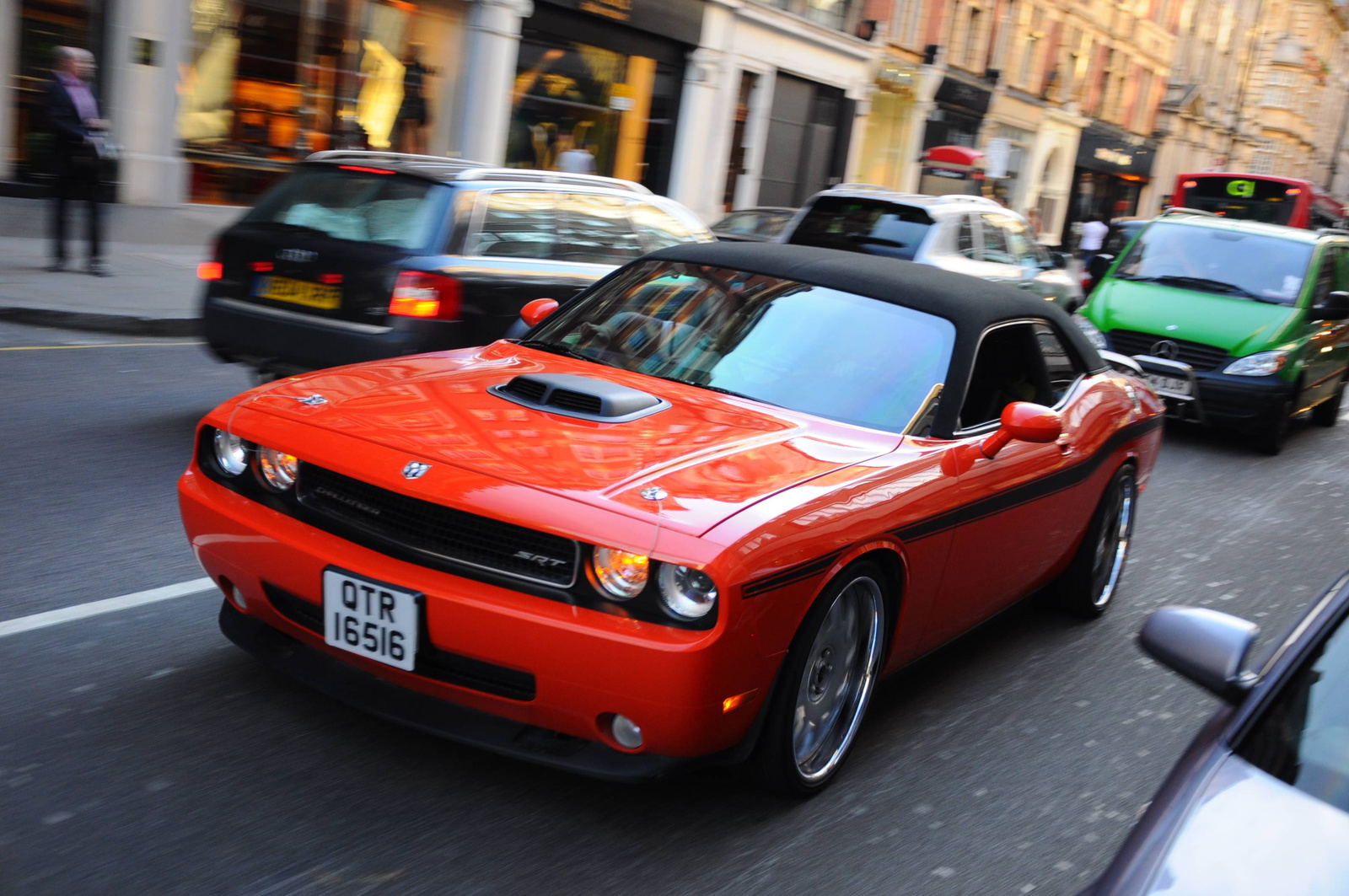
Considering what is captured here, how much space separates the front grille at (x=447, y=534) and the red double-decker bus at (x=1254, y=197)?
27.0 m

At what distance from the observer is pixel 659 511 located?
3137mm

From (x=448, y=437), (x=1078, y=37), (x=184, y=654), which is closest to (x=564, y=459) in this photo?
(x=448, y=437)

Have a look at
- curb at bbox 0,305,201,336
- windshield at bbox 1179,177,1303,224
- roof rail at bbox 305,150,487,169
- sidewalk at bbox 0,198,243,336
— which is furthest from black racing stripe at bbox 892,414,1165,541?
windshield at bbox 1179,177,1303,224

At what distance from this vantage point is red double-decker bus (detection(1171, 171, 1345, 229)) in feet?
88.3

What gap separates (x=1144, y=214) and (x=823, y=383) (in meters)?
57.5

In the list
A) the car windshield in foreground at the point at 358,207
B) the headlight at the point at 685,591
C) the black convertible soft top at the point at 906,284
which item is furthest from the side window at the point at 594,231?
the headlight at the point at 685,591

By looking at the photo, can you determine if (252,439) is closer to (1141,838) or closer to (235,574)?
(235,574)

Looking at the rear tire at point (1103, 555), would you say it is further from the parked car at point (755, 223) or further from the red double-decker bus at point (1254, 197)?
the red double-decker bus at point (1254, 197)

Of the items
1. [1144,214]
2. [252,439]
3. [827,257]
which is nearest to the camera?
[252,439]

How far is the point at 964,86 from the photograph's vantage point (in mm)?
36062

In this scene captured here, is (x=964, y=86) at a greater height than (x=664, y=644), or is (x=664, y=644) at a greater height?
(x=964, y=86)

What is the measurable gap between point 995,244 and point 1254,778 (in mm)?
11091

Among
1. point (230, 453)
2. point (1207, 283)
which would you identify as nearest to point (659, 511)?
point (230, 453)

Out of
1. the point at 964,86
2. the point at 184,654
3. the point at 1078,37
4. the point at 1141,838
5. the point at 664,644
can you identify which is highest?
the point at 1078,37
